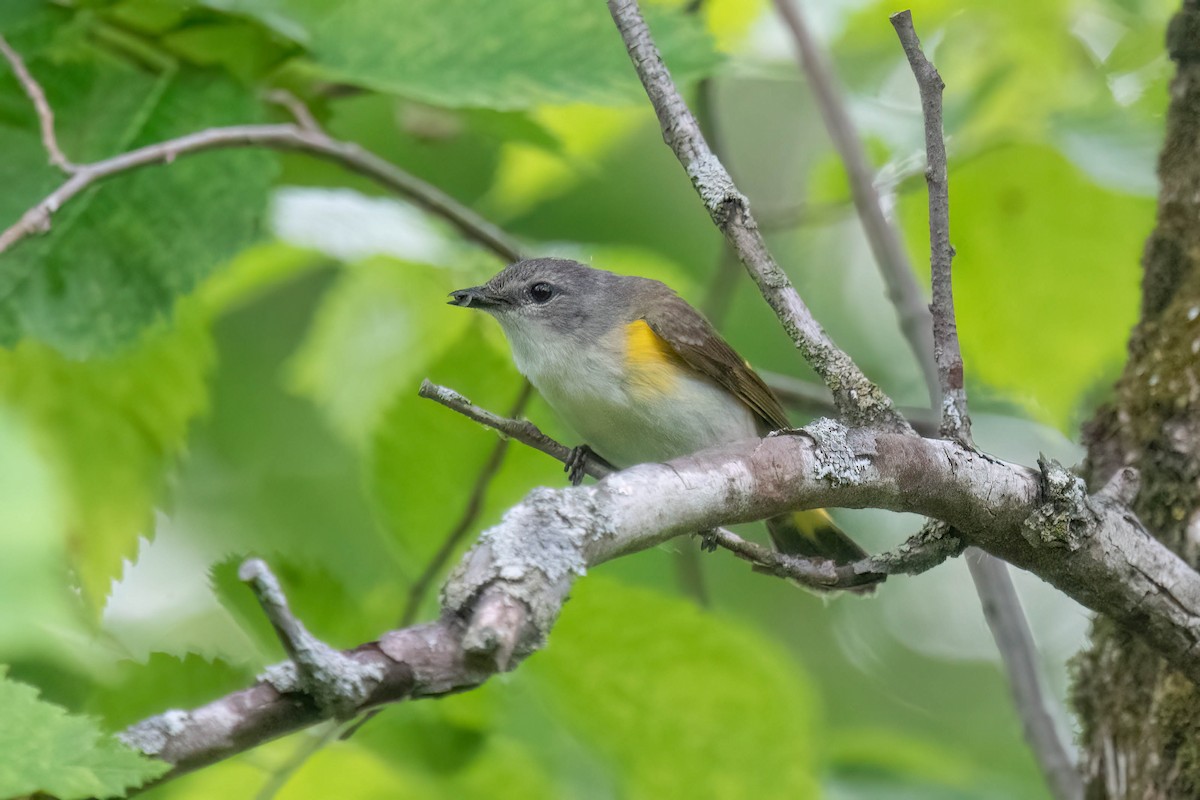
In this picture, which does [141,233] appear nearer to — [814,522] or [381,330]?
[381,330]

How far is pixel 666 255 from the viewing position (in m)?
6.19

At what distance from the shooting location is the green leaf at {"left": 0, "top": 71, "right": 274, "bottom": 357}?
2.97 metres

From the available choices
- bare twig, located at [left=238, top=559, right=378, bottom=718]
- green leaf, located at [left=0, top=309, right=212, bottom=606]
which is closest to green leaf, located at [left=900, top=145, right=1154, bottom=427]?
A: green leaf, located at [left=0, top=309, right=212, bottom=606]

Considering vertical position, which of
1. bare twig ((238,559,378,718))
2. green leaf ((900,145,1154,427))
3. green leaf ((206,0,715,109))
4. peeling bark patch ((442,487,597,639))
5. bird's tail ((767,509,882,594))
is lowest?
bare twig ((238,559,378,718))

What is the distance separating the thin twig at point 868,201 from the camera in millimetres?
4129

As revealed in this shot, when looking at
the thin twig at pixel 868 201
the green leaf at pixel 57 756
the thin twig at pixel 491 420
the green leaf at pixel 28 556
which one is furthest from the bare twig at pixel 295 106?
the green leaf at pixel 28 556

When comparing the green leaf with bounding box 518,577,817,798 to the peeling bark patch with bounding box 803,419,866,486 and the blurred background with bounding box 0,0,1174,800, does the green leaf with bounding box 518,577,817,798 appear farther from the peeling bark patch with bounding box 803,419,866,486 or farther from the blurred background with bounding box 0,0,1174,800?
the peeling bark patch with bounding box 803,419,866,486

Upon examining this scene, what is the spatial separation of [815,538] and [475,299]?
1510 millimetres

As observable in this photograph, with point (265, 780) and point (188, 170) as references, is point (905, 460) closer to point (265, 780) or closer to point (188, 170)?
point (265, 780)

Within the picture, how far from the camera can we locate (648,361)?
13.5 feet

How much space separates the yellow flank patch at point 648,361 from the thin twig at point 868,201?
819mm

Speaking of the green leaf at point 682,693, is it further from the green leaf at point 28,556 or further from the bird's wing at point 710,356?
the green leaf at point 28,556

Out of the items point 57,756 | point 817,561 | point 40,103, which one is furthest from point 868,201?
point 57,756

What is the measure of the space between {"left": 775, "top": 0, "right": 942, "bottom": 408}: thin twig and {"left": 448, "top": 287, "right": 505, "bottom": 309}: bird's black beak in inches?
52.2
